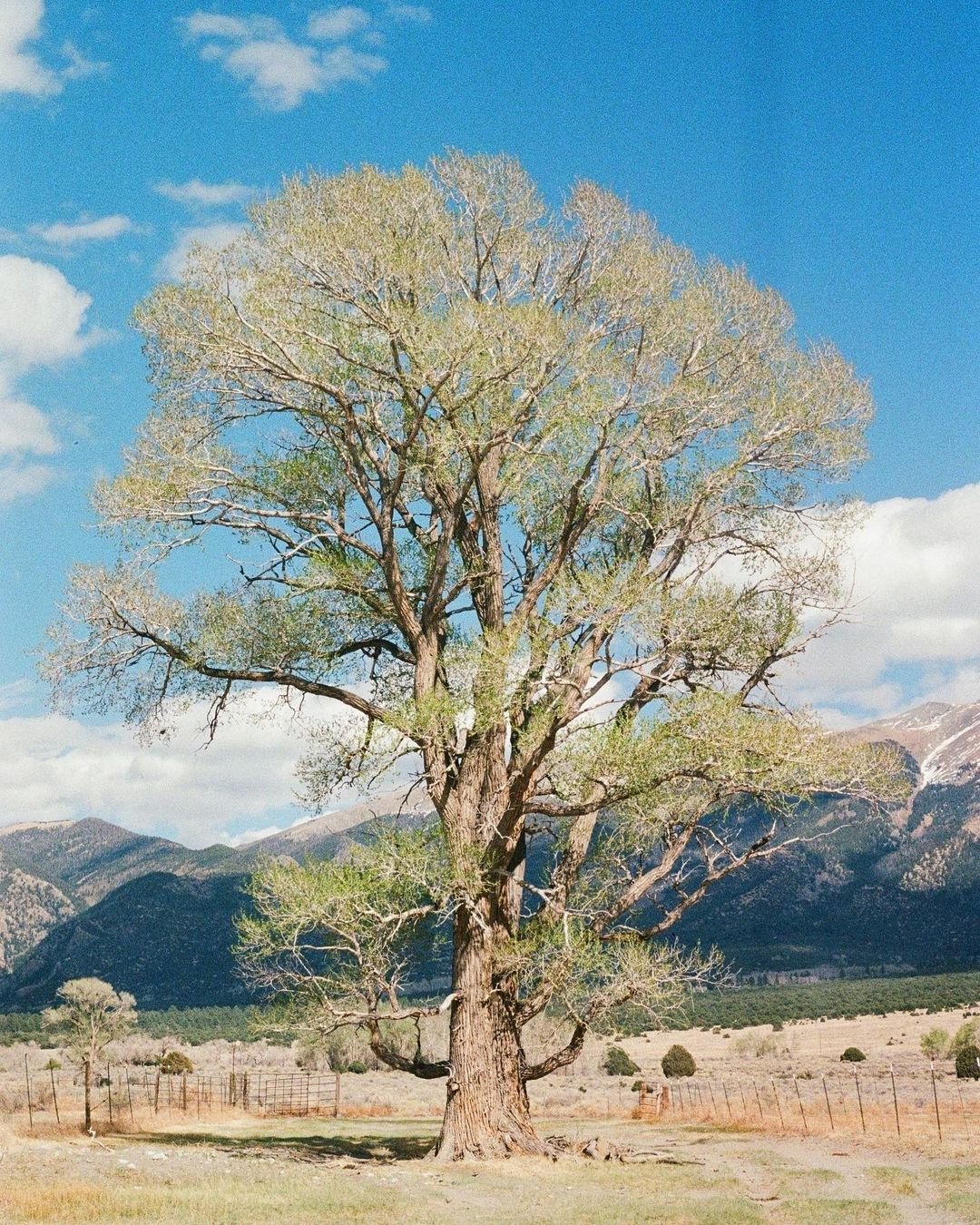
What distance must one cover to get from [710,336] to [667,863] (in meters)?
8.57

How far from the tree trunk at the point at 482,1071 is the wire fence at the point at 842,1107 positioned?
973 centimetres

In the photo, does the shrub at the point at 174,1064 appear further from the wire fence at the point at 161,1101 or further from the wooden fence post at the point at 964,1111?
the wooden fence post at the point at 964,1111

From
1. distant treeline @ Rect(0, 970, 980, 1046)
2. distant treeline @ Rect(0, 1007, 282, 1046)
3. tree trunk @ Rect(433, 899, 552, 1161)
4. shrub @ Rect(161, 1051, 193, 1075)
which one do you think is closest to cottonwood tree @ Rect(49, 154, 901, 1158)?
tree trunk @ Rect(433, 899, 552, 1161)

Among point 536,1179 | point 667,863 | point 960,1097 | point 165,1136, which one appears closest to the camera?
point 536,1179

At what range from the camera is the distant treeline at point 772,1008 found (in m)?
89.6

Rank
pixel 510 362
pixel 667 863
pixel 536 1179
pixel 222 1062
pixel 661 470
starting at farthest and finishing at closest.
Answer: pixel 222 1062, pixel 661 470, pixel 667 863, pixel 510 362, pixel 536 1179

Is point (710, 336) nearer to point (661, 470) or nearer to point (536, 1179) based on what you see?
point (661, 470)

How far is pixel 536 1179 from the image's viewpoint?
15195 mm

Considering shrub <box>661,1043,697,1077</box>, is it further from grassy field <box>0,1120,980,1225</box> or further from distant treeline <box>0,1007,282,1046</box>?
grassy field <box>0,1120,980,1225</box>

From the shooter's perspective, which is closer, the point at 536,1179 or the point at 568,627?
the point at 536,1179

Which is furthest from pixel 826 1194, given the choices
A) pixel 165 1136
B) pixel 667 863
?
pixel 165 1136

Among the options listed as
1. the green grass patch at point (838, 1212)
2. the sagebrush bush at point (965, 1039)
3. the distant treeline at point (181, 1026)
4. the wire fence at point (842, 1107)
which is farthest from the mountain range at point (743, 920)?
the green grass patch at point (838, 1212)

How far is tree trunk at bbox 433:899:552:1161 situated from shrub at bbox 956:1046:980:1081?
107ft

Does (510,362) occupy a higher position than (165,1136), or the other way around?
(510,362)
